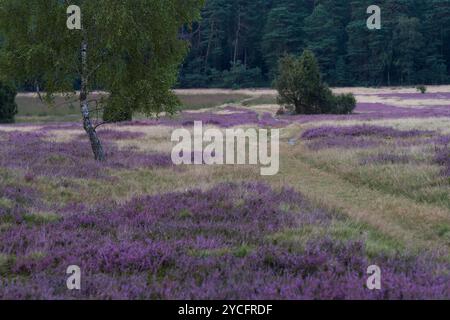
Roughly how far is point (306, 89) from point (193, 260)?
4161cm

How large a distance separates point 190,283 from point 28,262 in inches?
96.2

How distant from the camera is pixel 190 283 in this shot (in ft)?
19.9

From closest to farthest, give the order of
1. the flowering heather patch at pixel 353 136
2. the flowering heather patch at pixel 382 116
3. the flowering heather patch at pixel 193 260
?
the flowering heather patch at pixel 193 260, the flowering heather patch at pixel 353 136, the flowering heather patch at pixel 382 116

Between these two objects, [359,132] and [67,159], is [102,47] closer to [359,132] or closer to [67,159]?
[67,159]

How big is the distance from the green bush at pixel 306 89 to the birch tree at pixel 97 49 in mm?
27799

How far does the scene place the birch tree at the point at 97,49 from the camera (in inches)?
680

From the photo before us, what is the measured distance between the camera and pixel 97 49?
18.3 m

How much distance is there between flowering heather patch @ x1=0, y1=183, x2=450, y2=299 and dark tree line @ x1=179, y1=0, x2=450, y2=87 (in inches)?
3624

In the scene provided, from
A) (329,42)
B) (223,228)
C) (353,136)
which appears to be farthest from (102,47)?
(329,42)

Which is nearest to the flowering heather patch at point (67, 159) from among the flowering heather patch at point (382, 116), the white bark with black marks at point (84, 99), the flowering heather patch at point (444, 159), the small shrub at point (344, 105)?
the white bark with black marks at point (84, 99)

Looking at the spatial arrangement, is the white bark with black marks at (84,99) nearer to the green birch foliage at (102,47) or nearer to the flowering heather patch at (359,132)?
the green birch foliage at (102,47)

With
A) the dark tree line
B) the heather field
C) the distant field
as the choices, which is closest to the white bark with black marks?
the heather field

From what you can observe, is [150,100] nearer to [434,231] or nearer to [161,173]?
[161,173]

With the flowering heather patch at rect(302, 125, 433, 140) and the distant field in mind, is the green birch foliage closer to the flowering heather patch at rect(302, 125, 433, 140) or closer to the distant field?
the flowering heather patch at rect(302, 125, 433, 140)
